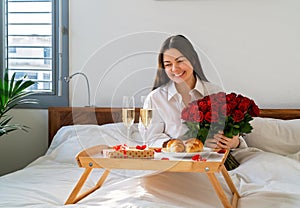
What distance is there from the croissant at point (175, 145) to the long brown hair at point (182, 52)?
0.71 feet

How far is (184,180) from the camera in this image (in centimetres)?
183

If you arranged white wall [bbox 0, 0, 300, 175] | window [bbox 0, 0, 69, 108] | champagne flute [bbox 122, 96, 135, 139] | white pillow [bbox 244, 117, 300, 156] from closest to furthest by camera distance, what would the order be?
champagne flute [bbox 122, 96, 135, 139] → white pillow [bbox 244, 117, 300, 156] → white wall [bbox 0, 0, 300, 175] → window [bbox 0, 0, 69, 108]

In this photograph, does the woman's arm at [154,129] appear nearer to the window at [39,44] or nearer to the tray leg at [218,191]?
the tray leg at [218,191]

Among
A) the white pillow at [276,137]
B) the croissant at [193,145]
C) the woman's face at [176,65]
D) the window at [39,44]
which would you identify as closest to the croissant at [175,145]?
the croissant at [193,145]

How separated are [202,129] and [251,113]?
348mm

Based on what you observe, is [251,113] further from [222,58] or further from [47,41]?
[47,41]

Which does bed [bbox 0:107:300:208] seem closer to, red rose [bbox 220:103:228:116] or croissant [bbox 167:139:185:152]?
croissant [bbox 167:139:185:152]

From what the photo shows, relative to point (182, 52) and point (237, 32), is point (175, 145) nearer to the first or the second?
point (182, 52)

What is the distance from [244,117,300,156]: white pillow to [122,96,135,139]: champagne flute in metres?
1.16

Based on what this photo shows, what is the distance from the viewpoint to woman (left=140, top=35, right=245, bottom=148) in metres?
1.63

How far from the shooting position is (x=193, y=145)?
5.45ft

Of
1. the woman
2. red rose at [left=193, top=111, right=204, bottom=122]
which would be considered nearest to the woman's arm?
the woman

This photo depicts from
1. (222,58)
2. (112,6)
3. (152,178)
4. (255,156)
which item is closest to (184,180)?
(152,178)

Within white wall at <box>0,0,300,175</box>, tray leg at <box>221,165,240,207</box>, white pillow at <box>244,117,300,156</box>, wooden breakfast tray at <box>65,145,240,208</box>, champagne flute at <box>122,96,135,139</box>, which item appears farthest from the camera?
white wall at <box>0,0,300,175</box>
